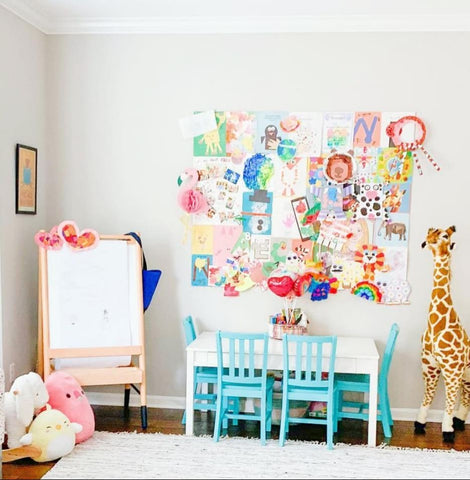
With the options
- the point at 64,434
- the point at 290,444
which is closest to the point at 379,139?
the point at 290,444

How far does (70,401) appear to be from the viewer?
369 centimetres

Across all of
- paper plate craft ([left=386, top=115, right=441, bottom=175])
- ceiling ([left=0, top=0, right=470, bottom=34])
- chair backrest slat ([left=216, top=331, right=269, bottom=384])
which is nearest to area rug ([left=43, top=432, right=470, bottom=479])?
chair backrest slat ([left=216, top=331, right=269, bottom=384])

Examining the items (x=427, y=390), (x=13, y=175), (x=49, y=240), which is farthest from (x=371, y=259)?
(x=13, y=175)

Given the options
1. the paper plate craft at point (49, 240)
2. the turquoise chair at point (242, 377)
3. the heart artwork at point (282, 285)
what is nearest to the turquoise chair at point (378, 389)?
the turquoise chair at point (242, 377)

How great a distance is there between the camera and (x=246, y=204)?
14.1 ft

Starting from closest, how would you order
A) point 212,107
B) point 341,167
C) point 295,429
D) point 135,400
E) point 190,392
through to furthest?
point 190,392 → point 295,429 → point 341,167 → point 212,107 → point 135,400

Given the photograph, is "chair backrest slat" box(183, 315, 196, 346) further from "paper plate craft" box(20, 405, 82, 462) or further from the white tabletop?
"paper plate craft" box(20, 405, 82, 462)

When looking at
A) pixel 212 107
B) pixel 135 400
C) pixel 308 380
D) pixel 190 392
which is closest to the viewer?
pixel 308 380

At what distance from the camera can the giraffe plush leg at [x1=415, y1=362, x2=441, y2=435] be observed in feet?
13.1

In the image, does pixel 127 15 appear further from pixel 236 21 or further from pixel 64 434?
pixel 64 434

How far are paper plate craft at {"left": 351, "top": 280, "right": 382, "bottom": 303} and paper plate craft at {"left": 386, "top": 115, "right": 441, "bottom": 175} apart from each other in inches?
32.0

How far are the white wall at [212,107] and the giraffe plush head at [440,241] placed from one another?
294mm

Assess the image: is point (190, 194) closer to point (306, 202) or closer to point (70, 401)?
point (306, 202)

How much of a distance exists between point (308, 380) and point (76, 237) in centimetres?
168
